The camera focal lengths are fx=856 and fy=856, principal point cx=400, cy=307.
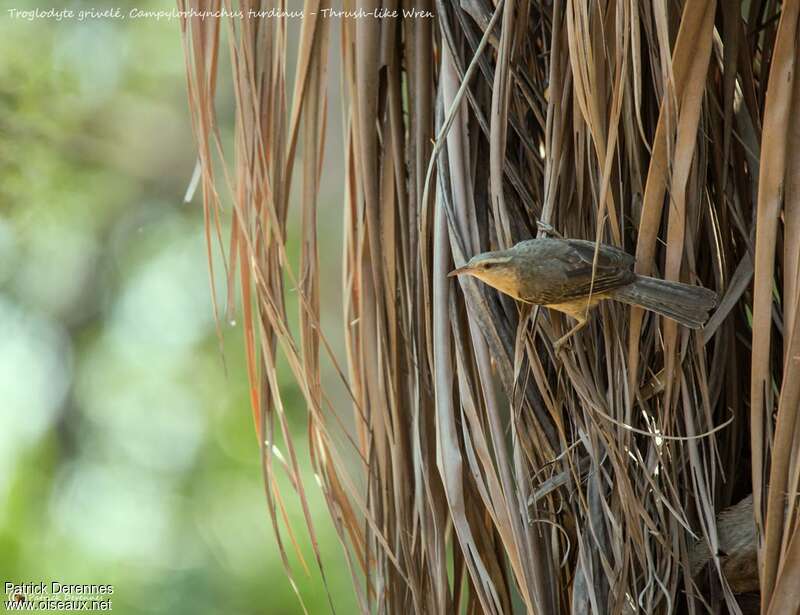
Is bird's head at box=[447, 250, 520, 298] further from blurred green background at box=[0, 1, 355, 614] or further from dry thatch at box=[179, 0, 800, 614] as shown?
blurred green background at box=[0, 1, 355, 614]

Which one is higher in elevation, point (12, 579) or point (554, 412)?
point (554, 412)

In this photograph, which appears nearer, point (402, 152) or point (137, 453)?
point (402, 152)

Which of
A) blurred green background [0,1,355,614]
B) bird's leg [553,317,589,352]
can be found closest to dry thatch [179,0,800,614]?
bird's leg [553,317,589,352]

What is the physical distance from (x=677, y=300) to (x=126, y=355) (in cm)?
184

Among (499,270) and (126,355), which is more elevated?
(499,270)

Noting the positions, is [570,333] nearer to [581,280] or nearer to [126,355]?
[581,280]

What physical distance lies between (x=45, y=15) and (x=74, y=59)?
183 mm

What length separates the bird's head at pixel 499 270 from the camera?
51 cm

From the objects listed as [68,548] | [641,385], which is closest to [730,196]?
[641,385]

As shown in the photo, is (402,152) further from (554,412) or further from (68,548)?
(68,548)

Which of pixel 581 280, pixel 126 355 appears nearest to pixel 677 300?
pixel 581 280

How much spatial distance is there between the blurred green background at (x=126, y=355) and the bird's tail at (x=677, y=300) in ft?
5.22

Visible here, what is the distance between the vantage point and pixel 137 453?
7.03ft

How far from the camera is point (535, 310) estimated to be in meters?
0.56
